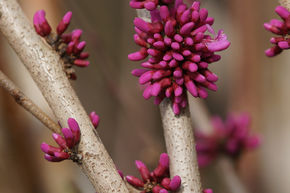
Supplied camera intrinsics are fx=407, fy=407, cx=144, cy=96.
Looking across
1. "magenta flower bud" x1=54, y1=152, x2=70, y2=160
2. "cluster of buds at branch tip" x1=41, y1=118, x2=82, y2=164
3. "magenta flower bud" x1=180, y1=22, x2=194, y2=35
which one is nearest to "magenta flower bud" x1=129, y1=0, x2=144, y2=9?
"magenta flower bud" x1=180, y1=22, x2=194, y2=35

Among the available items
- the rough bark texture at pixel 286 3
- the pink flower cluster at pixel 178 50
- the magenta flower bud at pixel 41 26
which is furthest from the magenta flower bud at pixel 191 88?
the magenta flower bud at pixel 41 26

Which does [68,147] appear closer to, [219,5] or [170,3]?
[170,3]

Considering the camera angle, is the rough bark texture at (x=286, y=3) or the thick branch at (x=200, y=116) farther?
the thick branch at (x=200, y=116)

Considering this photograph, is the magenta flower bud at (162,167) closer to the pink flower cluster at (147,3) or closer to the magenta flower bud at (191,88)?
the magenta flower bud at (191,88)

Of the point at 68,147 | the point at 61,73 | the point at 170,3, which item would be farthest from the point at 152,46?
the point at 68,147

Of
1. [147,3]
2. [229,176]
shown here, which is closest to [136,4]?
[147,3]

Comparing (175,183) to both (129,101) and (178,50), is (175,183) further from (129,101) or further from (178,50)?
(129,101)
